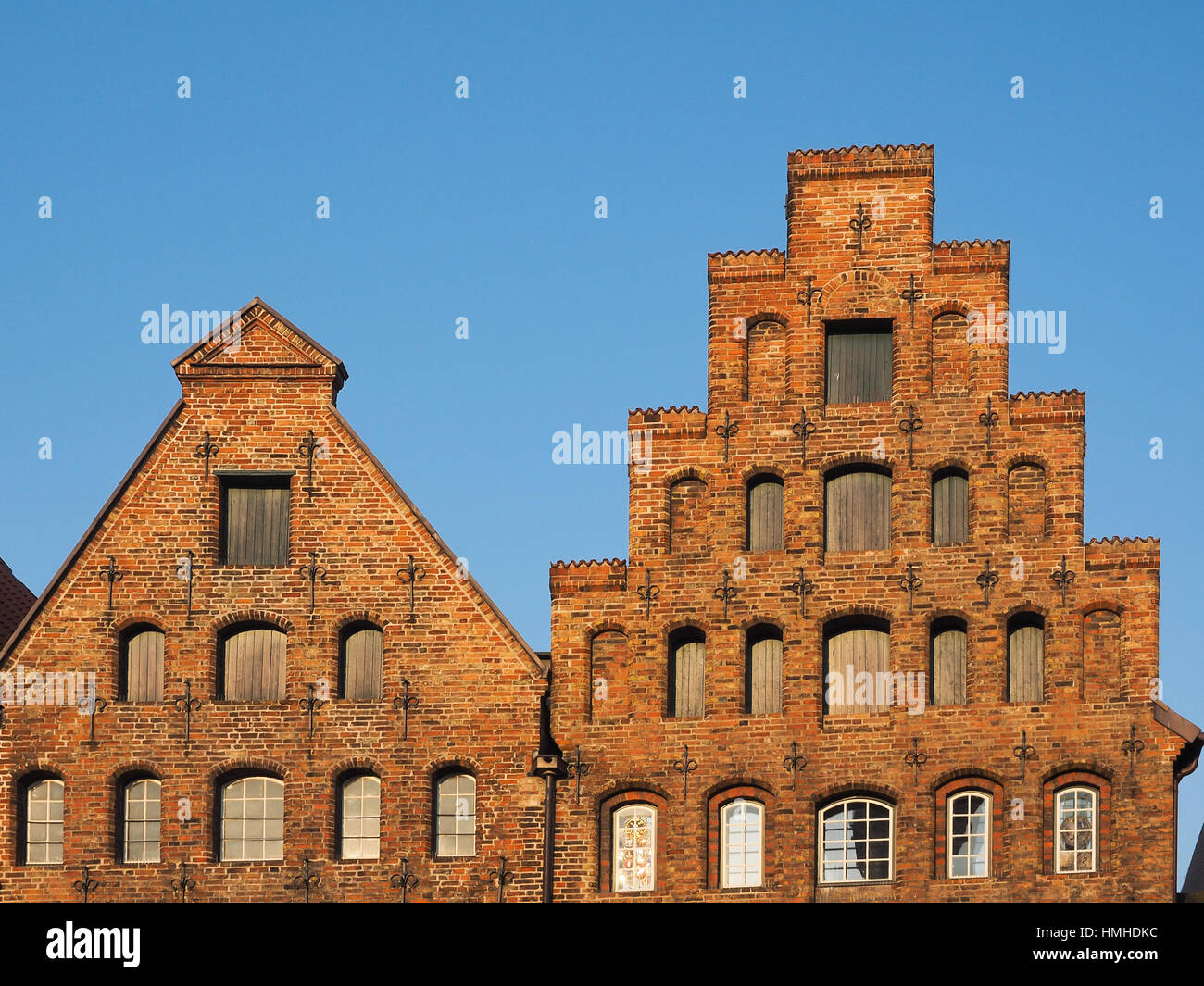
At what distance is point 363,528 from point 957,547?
9167 millimetres

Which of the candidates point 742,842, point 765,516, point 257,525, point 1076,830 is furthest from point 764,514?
point 257,525

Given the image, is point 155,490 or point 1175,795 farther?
point 155,490

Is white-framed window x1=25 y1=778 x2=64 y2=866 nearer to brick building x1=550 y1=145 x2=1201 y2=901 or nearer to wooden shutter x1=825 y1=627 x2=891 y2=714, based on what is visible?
brick building x1=550 y1=145 x2=1201 y2=901

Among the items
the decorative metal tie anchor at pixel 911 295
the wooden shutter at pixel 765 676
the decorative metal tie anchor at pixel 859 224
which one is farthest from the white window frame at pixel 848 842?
the decorative metal tie anchor at pixel 859 224

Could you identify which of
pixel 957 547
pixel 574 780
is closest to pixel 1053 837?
pixel 957 547

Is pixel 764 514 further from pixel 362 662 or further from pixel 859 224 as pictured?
pixel 362 662

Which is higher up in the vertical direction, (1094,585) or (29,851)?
(1094,585)

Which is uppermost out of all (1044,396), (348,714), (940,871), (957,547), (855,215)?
(855,215)

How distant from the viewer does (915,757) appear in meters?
35.8

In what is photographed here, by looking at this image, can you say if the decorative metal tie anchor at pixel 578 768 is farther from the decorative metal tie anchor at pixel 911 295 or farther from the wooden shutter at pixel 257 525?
the decorative metal tie anchor at pixel 911 295

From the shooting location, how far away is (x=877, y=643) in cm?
3672

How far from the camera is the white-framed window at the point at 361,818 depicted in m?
36.9

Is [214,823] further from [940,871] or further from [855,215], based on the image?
[855,215]

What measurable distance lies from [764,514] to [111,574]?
10.2m
